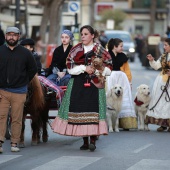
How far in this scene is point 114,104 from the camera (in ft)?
53.6

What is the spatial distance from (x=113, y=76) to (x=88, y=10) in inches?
1970

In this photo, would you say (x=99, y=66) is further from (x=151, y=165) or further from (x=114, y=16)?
(x=114, y=16)

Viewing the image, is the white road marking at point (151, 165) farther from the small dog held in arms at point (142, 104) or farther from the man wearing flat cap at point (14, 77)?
the small dog held in arms at point (142, 104)

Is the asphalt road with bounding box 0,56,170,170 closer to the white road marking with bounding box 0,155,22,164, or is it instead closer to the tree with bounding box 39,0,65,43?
the white road marking with bounding box 0,155,22,164

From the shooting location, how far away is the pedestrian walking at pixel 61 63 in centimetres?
1450

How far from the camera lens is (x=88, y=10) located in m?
66.6

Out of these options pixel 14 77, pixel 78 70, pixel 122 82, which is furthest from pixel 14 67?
pixel 122 82

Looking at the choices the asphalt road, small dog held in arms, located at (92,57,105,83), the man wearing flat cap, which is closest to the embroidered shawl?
small dog held in arms, located at (92,57,105,83)

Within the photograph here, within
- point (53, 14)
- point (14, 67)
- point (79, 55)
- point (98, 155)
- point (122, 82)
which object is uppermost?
point (53, 14)

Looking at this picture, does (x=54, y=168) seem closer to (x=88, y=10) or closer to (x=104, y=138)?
(x=104, y=138)

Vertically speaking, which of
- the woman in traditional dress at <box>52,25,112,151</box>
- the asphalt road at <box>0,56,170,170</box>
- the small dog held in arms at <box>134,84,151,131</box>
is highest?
the woman in traditional dress at <box>52,25,112,151</box>

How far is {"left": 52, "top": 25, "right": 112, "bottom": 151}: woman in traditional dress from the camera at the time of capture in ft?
42.5

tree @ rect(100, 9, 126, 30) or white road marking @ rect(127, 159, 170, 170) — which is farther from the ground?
tree @ rect(100, 9, 126, 30)

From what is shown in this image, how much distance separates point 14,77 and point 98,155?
168 cm
